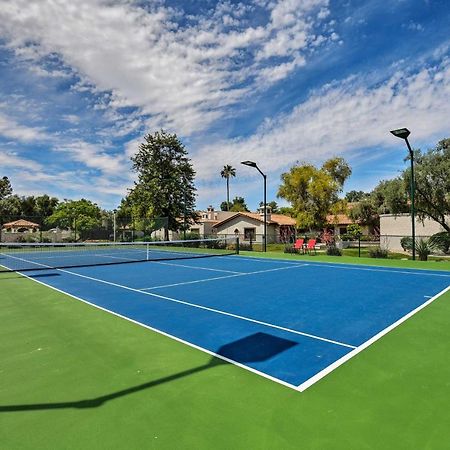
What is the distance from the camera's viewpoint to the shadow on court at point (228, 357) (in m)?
3.31

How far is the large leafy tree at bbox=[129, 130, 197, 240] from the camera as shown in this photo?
119 feet

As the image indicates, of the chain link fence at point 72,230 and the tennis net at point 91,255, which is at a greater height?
the chain link fence at point 72,230

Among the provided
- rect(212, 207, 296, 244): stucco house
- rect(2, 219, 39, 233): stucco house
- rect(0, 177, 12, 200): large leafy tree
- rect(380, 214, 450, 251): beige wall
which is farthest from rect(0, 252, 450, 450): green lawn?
rect(0, 177, 12, 200): large leafy tree

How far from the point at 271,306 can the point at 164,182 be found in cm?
3101

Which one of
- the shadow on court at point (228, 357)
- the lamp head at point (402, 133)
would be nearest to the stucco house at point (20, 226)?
the lamp head at point (402, 133)

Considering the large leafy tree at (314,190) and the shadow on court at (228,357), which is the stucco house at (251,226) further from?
the shadow on court at (228,357)

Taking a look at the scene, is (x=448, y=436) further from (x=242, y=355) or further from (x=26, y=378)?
(x=26, y=378)

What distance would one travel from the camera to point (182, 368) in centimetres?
419

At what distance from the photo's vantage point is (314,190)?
35.3m

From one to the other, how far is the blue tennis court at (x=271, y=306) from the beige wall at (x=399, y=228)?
16.2m

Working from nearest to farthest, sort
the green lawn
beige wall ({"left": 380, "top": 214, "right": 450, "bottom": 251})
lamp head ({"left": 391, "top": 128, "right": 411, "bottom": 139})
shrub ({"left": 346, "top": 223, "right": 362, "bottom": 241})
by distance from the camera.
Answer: the green lawn → lamp head ({"left": 391, "top": 128, "right": 411, "bottom": 139}) → beige wall ({"left": 380, "top": 214, "right": 450, "bottom": 251}) → shrub ({"left": 346, "top": 223, "right": 362, "bottom": 241})

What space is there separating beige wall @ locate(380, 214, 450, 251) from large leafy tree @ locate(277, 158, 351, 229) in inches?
244

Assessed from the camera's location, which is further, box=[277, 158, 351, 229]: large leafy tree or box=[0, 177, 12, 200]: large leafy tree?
box=[0, 177, 12, 200]: large leafy tree

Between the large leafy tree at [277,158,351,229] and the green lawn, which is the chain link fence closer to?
the large leafy tree at [277,158,351,229]
